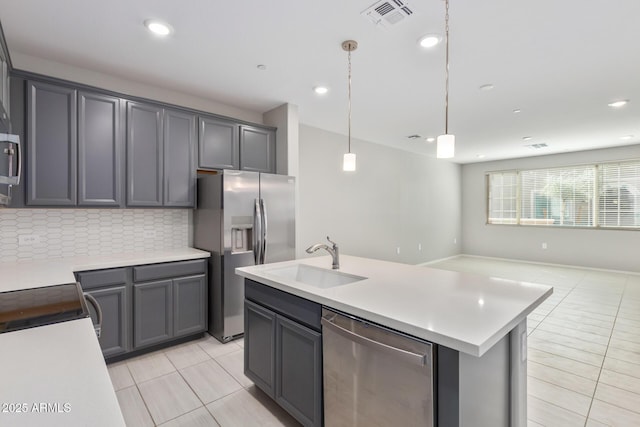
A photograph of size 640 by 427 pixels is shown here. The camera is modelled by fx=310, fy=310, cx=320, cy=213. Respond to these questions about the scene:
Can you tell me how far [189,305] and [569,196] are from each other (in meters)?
8.19

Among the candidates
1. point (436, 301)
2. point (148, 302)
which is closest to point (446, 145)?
point (436, 301)

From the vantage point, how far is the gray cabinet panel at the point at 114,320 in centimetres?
264

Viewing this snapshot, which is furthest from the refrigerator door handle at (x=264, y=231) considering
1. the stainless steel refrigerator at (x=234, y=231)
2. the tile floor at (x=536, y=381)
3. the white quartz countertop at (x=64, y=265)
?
the tile floor at (x=536, y=381)

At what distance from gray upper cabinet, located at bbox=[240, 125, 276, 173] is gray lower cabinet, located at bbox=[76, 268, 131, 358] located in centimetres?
174

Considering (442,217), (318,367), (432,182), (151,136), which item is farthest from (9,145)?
(442,217)

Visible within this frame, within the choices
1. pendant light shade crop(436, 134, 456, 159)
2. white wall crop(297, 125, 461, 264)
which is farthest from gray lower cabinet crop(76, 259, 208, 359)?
pendant light shade crop(436, 134, 456, 159)

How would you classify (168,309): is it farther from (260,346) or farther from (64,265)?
(260,346)

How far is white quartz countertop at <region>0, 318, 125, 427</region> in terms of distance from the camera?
26.8 inches

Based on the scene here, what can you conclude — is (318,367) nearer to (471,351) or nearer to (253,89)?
(471,351)

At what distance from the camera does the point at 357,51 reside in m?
2.61

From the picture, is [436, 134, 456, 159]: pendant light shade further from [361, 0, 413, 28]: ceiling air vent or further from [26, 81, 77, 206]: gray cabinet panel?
[26, 81, 77, 206]: gray cabinet panel

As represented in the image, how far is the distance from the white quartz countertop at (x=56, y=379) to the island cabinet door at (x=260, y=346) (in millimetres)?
1038

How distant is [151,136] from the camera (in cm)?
307

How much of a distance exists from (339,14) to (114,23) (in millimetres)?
1600
